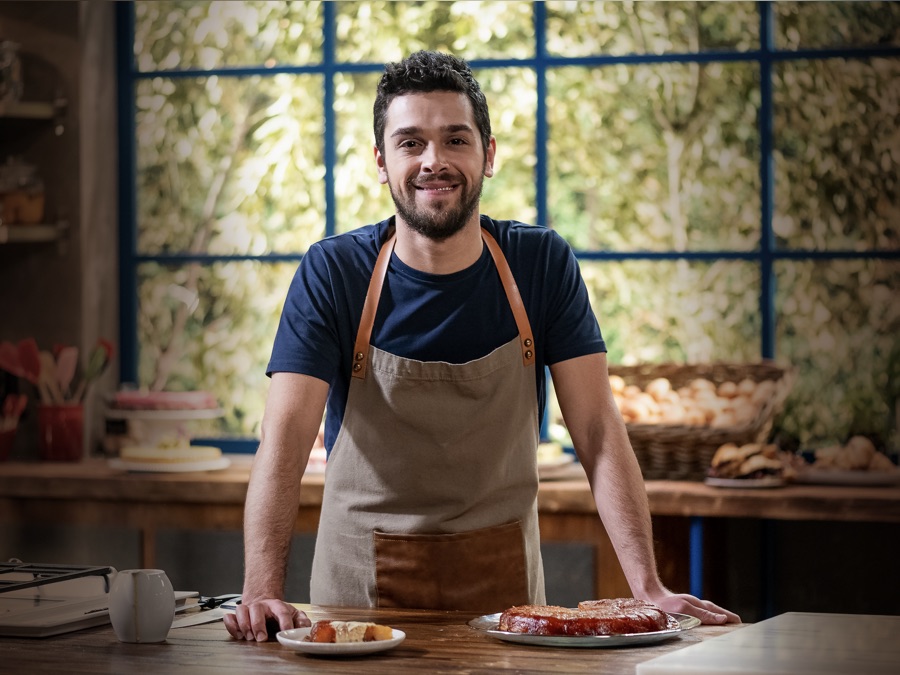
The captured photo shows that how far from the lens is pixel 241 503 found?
3846 mm

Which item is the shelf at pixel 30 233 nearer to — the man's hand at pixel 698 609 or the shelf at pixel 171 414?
the shelf at pixel 171 414

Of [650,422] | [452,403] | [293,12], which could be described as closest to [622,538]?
[452,403]

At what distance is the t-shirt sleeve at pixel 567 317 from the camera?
2.60 metres

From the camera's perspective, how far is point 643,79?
13.8ft

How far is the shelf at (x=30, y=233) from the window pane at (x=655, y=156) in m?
1.66

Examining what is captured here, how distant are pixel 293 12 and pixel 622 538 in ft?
8.75

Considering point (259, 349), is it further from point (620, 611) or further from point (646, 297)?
point (620, 611)

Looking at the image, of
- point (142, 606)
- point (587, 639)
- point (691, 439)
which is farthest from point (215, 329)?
point (587, 639)

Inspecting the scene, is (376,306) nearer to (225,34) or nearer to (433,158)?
(433,158)

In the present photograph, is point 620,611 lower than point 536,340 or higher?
lower

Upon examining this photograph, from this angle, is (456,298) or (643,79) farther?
(643,79)

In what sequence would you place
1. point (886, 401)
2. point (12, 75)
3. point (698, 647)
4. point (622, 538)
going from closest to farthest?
point (698, 647)
point (622, 538)
point (886, 401)
point (12, 75)

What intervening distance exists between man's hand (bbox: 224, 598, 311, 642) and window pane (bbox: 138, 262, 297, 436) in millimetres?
A: 2536

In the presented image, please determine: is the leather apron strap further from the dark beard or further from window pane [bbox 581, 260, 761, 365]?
window pane [bbox 581, 260, 761, 365]
